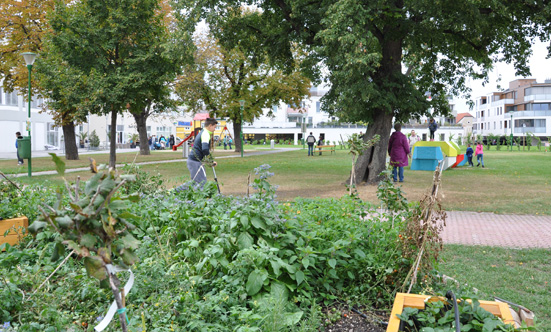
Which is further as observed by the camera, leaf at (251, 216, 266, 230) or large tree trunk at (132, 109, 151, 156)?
large tree trunk at (132, 109, 151, 156)

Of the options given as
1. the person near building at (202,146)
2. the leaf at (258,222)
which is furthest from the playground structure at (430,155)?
the leaf at (258,222)

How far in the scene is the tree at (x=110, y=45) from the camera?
19.5 meters

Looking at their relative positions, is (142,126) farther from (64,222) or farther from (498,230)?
(64,222)

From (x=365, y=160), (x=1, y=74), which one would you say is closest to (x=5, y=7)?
(x=1, y=74)

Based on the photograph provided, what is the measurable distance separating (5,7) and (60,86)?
7828 millimetres

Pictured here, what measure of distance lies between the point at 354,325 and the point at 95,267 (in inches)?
85.7

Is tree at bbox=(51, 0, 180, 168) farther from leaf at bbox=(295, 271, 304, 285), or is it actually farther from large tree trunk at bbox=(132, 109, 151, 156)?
Answer: leaf at bbox=(295, 271, 304, 285)

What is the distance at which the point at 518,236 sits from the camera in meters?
7.68

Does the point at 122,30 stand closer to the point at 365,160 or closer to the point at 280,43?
the point at 280,43

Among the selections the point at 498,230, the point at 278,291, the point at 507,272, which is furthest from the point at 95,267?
the point at 498,230

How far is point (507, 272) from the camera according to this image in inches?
215

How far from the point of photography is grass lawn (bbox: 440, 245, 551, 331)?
4.44 meters

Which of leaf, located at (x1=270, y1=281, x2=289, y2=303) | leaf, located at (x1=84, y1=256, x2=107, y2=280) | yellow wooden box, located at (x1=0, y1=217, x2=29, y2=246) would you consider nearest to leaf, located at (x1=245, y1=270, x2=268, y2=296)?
leaf, located at (x1=270, y1=281, x2=289, y2=303)

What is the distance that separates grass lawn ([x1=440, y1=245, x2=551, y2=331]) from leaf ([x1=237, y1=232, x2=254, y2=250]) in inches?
62.4
